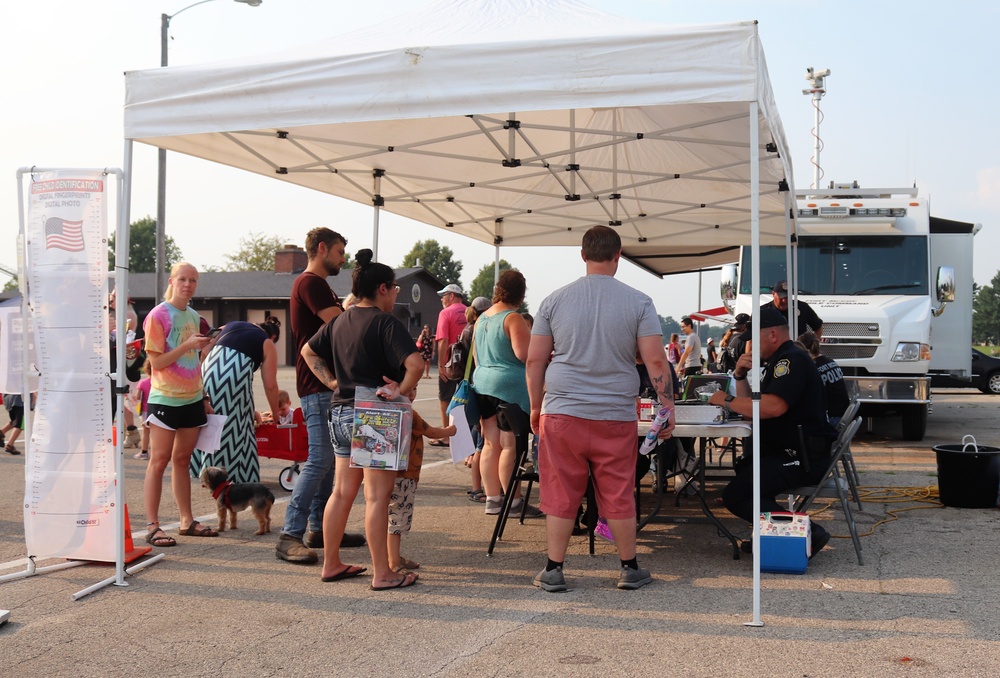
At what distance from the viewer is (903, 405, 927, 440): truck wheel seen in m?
11.9

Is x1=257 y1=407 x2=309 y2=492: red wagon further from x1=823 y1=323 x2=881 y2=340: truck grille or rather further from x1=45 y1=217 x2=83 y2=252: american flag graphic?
x1=823 y1=323 x2=881 y2=340: truck grille

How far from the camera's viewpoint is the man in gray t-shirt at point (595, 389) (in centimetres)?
482

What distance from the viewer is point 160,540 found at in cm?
591

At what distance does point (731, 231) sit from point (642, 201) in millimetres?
1287

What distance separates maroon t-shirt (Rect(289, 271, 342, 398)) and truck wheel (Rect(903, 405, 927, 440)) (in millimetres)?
8890

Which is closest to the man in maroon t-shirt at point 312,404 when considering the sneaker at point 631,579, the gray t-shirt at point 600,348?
the gray t-shirt at point 600,348

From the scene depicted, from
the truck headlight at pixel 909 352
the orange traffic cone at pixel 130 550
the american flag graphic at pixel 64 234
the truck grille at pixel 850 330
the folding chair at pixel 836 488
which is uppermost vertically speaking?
the american flag graphic at pixel 64 234

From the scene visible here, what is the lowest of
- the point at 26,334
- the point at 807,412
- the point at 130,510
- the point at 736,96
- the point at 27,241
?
the point at 130,510

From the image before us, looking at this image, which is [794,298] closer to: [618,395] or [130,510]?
[618,395]

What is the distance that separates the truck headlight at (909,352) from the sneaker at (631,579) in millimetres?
7719

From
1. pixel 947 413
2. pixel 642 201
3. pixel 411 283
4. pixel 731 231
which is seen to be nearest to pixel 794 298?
pixel 731 231

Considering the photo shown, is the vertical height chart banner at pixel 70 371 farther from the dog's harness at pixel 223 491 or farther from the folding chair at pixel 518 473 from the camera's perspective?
the folding chair at pixel 518 473

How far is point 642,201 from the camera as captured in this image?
9984 mm

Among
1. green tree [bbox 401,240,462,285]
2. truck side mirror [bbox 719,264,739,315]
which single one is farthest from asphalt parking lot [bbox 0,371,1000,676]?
green tree [bbox 401,240,462,285]
